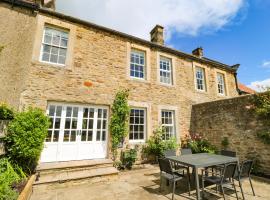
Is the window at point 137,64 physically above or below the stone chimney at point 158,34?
below

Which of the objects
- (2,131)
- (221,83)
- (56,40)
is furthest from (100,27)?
(221,83)

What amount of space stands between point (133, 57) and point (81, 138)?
16.4ft

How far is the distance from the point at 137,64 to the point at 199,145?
18.3ft

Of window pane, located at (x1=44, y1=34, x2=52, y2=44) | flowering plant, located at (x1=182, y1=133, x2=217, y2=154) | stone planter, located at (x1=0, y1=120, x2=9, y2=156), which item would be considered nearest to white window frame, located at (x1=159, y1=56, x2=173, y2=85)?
flowering plant, located at (x1=182, y1=133, x2=217, y2=154)

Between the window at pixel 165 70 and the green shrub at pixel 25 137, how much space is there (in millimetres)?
6661

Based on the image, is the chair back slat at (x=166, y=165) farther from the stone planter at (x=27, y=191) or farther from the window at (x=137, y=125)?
the window at (x=137, y=125)

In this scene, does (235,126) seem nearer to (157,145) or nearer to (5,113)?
(157,145)

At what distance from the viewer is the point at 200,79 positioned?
37.9 ft

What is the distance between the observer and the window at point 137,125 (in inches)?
328

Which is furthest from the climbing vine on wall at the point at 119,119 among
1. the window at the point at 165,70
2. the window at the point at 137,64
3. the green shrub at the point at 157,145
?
the window at the point at 165,70

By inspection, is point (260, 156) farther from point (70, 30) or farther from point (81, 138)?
point (70, 30)

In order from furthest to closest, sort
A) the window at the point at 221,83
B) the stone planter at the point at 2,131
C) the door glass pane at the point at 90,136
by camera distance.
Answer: the window at the point at 221,83 < the door glass pane at the point at 90,136 < the stone planter at the point at 2,131

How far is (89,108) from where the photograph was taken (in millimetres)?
7512

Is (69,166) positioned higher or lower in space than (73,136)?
lower
